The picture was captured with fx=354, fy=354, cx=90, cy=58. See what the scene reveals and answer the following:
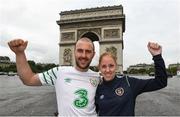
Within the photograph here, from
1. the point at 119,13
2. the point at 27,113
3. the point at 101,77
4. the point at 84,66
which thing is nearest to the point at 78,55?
the point at 84,66

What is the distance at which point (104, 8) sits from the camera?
39531 millimetres

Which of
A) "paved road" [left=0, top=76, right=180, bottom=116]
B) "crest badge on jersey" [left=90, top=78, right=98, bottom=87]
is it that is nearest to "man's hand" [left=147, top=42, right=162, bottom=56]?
"crest badge on jersey" [left=90, top=78, right=98, bottom=87]

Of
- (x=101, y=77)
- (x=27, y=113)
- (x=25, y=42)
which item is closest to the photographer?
(x=25, y=42)

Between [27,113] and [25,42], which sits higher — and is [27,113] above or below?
below

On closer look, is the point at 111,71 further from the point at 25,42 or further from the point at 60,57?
the point at 60,57

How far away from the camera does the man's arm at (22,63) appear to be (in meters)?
2.42

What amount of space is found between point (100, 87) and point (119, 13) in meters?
36.4

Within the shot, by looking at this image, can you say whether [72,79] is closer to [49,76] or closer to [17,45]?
[49,76]

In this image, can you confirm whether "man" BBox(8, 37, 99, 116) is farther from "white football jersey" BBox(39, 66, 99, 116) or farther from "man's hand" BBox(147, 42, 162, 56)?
"man's hand" BBox(147, 42, 162, 56)

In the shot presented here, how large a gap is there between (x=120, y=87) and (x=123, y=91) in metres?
0.04

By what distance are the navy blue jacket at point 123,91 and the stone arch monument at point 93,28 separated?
3423cm

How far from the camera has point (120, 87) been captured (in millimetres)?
2461

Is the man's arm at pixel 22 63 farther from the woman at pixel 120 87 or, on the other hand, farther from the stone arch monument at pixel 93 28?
the stone arch monument at pixel 93 28

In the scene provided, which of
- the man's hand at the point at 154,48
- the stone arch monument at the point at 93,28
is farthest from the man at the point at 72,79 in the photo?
the stone arch monument at the point at 93,28
